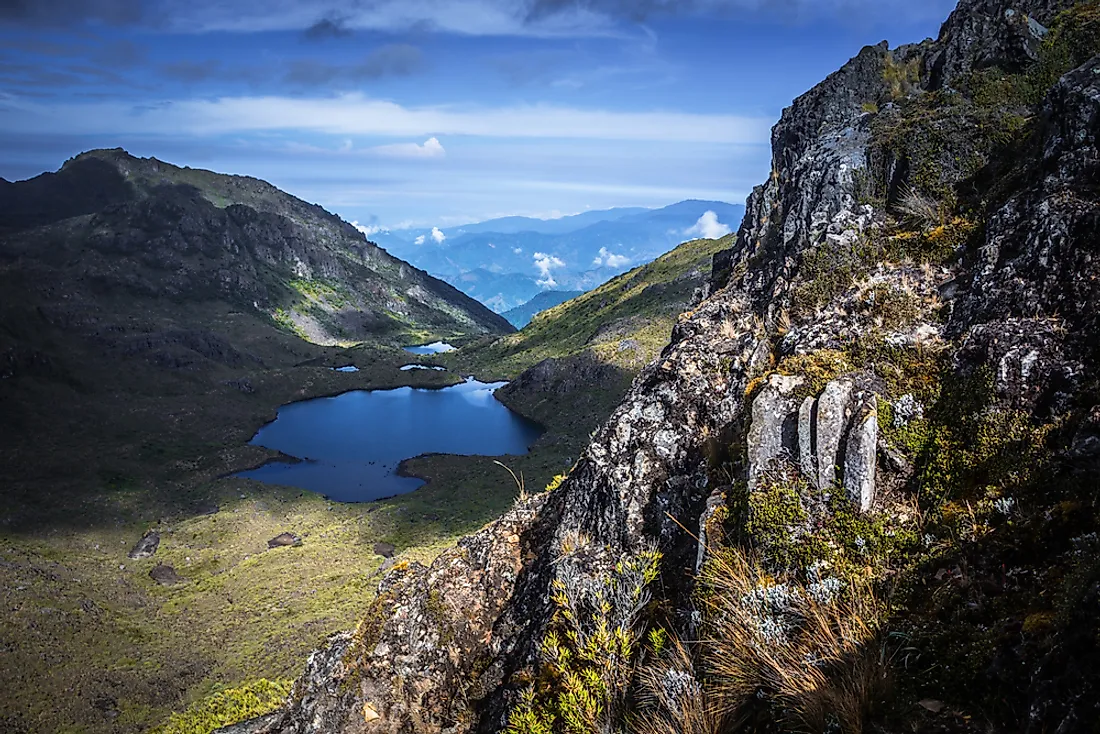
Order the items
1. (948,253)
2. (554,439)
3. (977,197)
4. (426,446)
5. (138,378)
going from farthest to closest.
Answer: (138,378) → (426,446) → (554,439) → (977,197) → (948,253)

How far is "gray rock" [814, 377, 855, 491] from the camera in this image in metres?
7.45

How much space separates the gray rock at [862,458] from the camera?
23.5 ft

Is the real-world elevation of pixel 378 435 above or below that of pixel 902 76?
below

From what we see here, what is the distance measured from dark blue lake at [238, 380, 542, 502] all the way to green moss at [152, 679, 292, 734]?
4289 centimetres

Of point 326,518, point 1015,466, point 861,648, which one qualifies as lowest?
point 326,518

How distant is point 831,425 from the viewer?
7.68m

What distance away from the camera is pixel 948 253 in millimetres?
9539

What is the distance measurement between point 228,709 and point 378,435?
72.0 meters

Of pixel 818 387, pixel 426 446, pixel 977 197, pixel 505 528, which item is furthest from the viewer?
pixel 426 446

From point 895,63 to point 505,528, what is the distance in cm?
2338

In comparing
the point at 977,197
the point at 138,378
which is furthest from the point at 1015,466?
the point at 138,378

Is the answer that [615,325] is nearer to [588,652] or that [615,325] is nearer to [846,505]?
[588,652]

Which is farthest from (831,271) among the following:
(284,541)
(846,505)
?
(284,541)

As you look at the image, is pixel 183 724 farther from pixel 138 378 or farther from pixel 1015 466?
pixel 138 378
